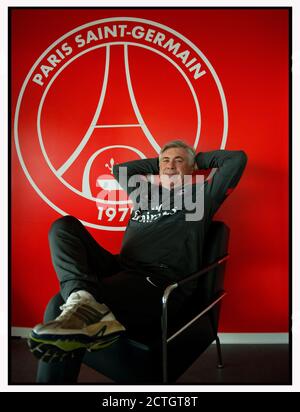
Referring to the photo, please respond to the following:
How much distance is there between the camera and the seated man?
116cm

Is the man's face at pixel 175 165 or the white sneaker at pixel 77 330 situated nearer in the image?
the white sneaker at pixel 77 330

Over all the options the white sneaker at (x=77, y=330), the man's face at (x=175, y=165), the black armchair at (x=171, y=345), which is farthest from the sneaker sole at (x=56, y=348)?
the man's face at (x=175, y=165)

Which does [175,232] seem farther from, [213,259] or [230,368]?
[230,368]

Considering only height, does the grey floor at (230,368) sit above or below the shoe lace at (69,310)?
below

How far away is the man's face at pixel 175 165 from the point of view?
2.03 meters

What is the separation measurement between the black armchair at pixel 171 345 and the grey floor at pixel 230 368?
0.33 meters

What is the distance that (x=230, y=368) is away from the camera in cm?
199

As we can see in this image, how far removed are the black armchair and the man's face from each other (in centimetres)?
54

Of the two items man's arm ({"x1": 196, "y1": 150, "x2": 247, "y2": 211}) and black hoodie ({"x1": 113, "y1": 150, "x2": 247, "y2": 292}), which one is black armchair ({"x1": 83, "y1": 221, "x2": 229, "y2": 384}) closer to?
black hoodie ({"x1": 113, "y1": 150, "x2": 247, "y2": 292})

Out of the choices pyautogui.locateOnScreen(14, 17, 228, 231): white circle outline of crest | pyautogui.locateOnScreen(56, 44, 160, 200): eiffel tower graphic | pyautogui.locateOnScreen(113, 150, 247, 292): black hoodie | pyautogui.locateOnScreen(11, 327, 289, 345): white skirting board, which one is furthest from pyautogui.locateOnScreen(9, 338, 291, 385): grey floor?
pyautogui.locateOnScreen(56, 44, 160, 200): eiffel tower graphic

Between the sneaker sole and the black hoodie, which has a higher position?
the black hoodie

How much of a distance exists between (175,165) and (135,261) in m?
0.66

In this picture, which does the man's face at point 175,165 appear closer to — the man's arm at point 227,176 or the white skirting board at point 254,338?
the man's arm at point 227,176

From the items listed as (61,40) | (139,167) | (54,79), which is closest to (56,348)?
(139,167)
